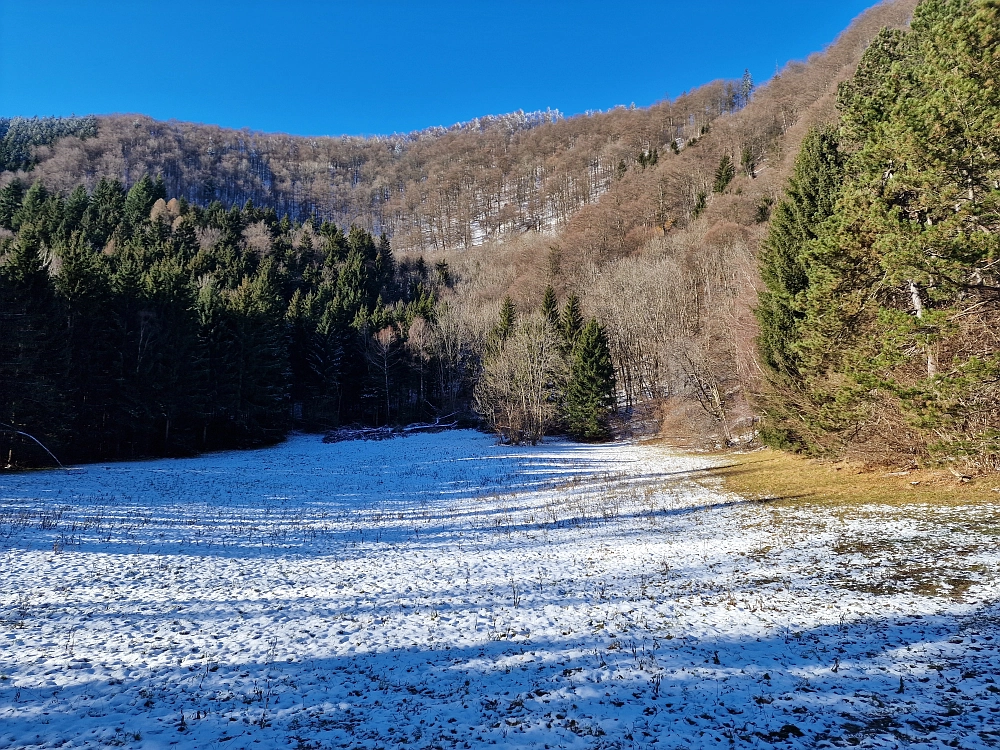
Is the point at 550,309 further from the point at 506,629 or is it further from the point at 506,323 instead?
the point at 506,629

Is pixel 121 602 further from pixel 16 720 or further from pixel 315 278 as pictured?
pixel 315 278

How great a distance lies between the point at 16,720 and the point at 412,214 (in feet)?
430

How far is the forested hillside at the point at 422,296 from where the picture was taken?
29203 mm

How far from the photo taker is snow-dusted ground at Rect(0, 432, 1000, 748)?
4.69m

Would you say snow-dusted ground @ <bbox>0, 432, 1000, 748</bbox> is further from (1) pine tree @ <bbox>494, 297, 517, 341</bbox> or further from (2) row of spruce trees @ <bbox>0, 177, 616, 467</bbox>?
(1) pine tree @ <bbox>494, 297, 517, 341</bbox>

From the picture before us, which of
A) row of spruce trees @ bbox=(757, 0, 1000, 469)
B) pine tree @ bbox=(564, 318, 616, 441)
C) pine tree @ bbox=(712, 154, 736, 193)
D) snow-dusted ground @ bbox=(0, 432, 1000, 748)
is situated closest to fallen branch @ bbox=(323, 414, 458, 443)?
pine tree @ bbox=(564, 318, 616, 441)

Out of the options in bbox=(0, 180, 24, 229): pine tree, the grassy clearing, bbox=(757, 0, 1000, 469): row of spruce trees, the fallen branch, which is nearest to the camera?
bbox=(757, 0, 1000, 469): row of spruce trees

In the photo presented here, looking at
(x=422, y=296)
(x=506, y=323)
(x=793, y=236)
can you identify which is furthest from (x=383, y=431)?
(x=793, y=236)

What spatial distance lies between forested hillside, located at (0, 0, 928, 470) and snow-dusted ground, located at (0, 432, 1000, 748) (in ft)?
51.2

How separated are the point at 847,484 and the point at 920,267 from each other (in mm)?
7109

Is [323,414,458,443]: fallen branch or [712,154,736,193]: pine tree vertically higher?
[712,154,736,193]: pine tree

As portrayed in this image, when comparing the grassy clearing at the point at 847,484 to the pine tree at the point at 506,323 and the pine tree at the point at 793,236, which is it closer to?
the pine tree at the point at 793,236

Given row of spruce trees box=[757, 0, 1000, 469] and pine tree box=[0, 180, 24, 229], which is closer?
row of spruce trees box=[757, 0, 1000, 469]

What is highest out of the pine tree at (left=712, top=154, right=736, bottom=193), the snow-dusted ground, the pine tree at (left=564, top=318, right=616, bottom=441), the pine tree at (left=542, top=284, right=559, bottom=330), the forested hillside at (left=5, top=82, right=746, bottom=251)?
the forested hillside at (left=5, top=82, right=746, bottom=251)
